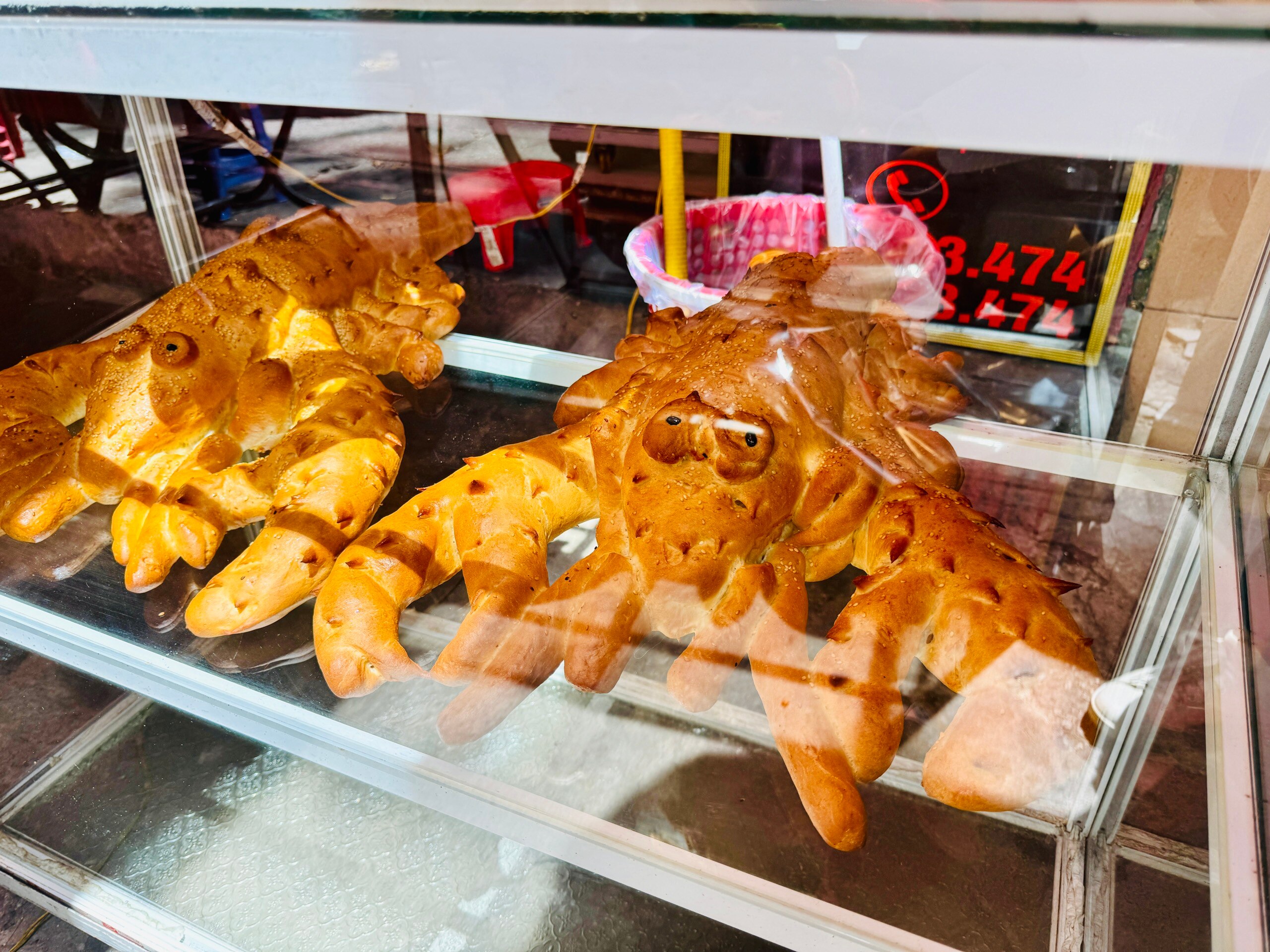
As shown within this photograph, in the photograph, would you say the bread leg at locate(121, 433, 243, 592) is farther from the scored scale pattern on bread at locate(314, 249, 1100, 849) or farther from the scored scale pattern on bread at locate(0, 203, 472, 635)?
the scored scale pattern on bread at locate(314, 249, 1100, 849)

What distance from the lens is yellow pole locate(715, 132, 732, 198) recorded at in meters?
1.48

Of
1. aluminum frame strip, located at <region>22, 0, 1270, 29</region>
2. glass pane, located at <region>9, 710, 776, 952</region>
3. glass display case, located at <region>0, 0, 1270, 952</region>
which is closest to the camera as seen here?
aluminum frame strip, located at <region>22, 0, 1270, 29</region>

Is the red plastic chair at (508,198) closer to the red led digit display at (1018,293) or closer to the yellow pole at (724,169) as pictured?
the yellow pole at (724,169)

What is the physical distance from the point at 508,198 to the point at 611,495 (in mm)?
852

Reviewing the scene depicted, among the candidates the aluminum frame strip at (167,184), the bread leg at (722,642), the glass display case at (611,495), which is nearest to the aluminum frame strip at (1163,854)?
the glass display case at (611,495)

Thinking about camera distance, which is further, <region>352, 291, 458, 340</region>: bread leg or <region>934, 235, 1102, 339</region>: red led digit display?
<region>934, 235, 1102, 339</region>: red led digit display

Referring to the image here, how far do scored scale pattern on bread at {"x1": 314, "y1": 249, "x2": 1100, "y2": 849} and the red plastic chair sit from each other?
56cm

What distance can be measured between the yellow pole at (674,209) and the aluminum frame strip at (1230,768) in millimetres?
922

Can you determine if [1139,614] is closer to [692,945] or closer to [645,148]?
[692,945]

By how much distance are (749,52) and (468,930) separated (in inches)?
45.0

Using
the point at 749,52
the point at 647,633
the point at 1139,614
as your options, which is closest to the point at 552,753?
the point at 647,633

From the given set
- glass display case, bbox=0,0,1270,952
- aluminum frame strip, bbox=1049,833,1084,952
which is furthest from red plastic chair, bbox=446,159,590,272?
aluminum frame strip, bbox=1049,833,1084,952

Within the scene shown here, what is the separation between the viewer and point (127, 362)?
3.45 feet

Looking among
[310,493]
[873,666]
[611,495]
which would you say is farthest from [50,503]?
[873,666]
